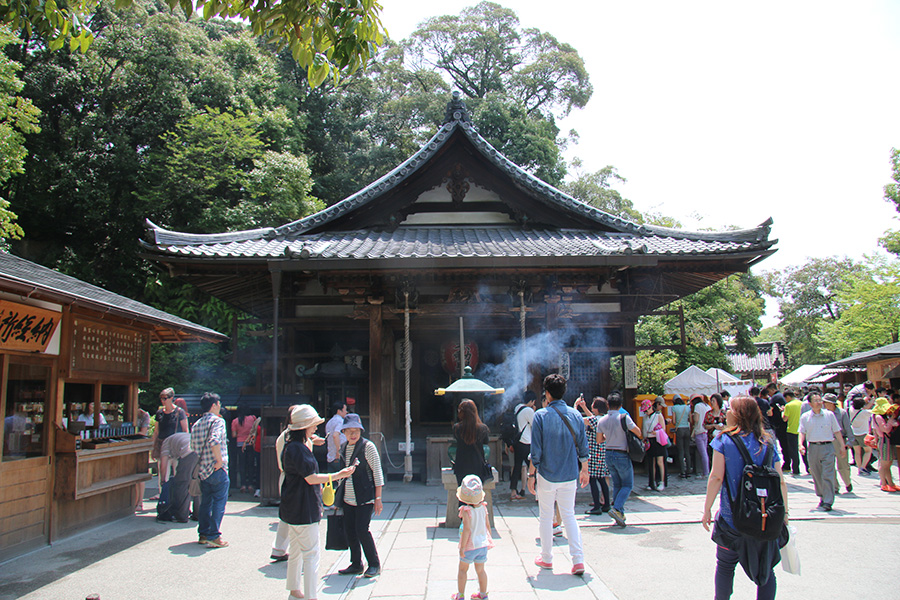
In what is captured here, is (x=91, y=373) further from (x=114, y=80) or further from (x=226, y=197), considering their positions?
(x=114, y=80)

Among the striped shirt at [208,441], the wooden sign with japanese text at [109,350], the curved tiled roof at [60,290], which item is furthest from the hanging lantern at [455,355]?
the striped shirt at [208,441]

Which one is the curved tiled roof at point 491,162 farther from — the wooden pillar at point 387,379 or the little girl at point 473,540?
the little girl at point 473,540

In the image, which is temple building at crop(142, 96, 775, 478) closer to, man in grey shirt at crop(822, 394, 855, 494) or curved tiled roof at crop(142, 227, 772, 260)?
curved tiled roof at crop(142, 227, 772, 260)

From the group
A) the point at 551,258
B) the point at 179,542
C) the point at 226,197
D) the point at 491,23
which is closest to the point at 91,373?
the point at 179,542

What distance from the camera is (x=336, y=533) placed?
554 centimetres

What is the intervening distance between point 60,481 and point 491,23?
36881mm

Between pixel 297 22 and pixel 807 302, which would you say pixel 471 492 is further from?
pixel 807 302

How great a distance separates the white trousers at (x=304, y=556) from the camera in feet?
15.0

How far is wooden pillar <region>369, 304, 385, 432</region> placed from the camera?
10914 mm

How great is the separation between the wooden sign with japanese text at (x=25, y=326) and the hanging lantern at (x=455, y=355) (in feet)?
23.4

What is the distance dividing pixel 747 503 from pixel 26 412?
25.7ft

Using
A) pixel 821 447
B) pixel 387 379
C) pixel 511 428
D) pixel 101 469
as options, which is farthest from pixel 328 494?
pixel 387 379

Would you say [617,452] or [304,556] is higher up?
[617,452]

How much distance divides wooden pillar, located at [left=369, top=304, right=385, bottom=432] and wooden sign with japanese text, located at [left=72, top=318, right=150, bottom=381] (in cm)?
386
